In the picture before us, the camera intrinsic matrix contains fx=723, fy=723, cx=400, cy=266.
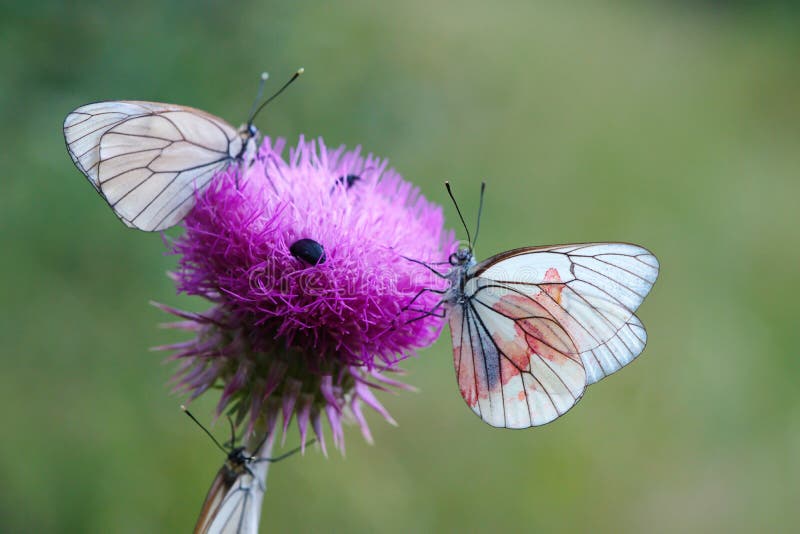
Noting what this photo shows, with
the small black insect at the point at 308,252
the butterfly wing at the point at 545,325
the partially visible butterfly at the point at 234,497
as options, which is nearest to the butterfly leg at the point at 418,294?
the butterfly wing at the point at 545,325

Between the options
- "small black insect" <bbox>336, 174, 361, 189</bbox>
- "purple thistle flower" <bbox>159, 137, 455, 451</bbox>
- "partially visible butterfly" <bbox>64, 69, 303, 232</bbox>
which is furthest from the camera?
"small black insect" <bbox>336, 174, 361, 189</bbox>

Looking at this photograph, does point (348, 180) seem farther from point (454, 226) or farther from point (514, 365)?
point (454, 226)

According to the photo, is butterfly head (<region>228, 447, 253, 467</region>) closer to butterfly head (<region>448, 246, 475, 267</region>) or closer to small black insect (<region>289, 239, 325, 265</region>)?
small black insect (<region>289, 239, 325, 265</region>)

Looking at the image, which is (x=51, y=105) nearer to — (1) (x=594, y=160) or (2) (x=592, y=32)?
(1) (x=594, y=160)

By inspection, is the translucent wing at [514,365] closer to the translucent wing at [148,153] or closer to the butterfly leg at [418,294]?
the butterfly leg at [418,294]

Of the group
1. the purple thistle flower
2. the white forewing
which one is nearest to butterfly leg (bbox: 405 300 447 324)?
the purple thistle flower

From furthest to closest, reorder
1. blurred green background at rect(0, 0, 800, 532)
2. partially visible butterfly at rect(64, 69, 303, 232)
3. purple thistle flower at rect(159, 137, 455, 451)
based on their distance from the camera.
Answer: blurred green background at rect(0, 0, 800, 532), purple thistle flower at rect(159, 137, 455, 451), partially visible butterfly at rect(64, 69, 303, 232)
